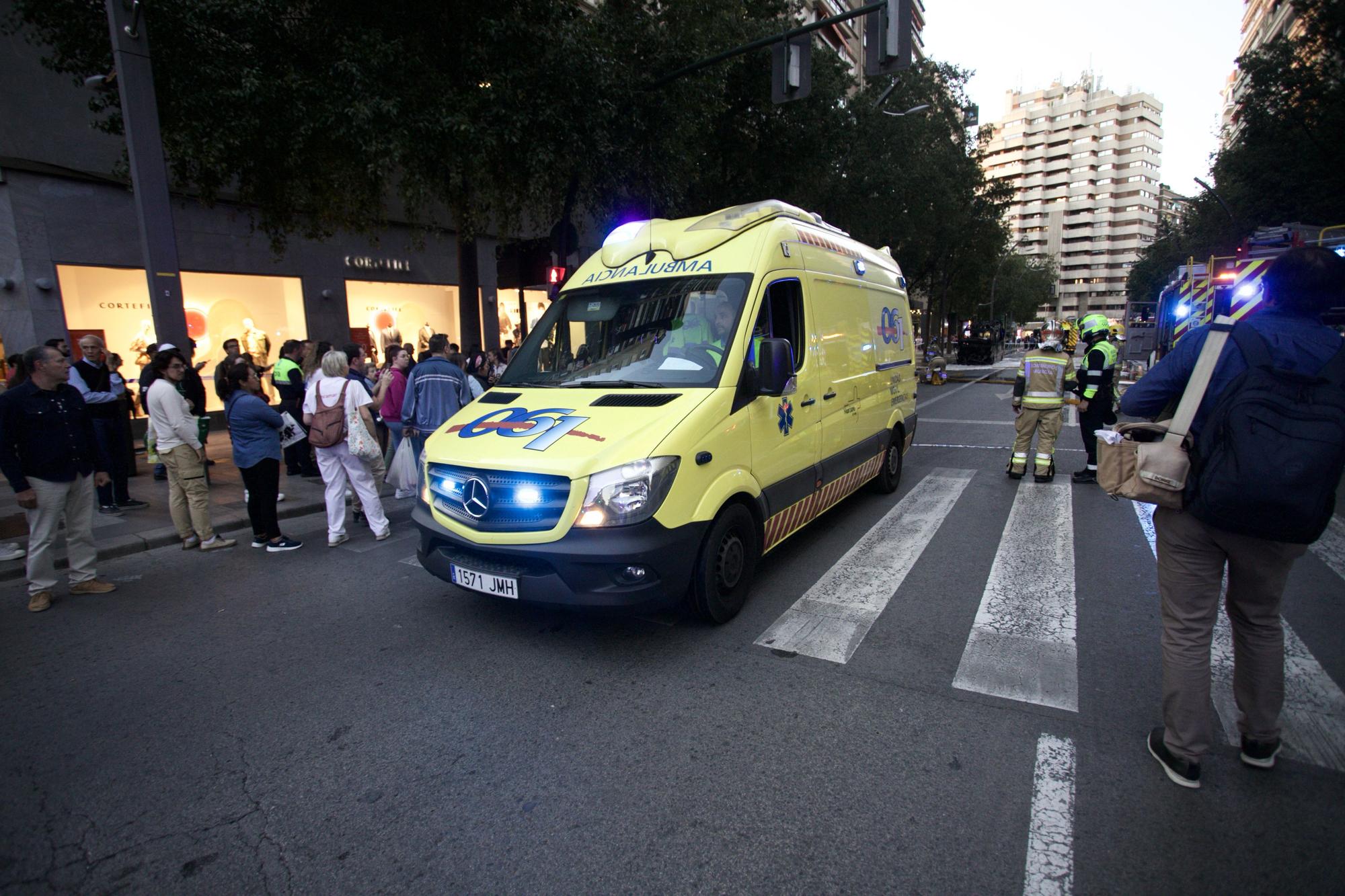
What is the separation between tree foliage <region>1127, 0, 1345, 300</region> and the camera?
64.7 ft

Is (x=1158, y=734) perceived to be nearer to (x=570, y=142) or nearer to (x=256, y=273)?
(x=570, y=142)

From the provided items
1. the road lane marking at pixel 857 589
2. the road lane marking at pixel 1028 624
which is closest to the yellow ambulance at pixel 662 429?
the road lane marking at pixel 857 589

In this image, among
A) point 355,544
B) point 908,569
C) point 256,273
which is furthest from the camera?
point 256,273

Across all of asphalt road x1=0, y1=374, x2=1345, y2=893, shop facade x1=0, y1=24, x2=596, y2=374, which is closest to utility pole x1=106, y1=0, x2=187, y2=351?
shop facade x1=0, y1=24, x2=596, y2=374

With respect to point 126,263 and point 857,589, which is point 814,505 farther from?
point 126,263

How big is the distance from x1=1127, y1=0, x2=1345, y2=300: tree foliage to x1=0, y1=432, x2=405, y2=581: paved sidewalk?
2804 centimetres

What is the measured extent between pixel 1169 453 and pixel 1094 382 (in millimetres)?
6172

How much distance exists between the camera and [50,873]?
2330mm

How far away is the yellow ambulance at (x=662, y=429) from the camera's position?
139 inches

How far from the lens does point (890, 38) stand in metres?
8.01

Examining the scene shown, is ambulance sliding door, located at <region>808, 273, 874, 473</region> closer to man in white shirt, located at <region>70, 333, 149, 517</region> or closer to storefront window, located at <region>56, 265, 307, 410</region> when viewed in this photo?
man in white shirt, located at <region>70, 333, 149, 517</region>

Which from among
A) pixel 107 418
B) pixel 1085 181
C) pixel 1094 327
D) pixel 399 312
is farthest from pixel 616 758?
pixel 1085 181

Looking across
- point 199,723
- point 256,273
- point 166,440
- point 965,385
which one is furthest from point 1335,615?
point 965,385

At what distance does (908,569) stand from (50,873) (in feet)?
Answer: 15.9
